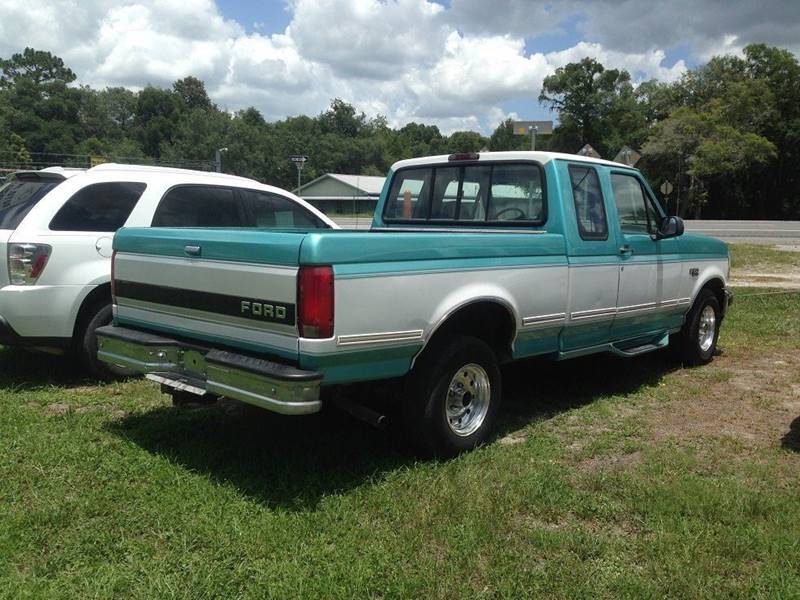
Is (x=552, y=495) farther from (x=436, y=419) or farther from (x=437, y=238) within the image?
(x=437, y=238)

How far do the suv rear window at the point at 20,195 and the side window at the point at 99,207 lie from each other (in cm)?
23

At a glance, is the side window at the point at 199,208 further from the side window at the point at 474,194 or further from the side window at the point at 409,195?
the side window at the point at 474,194

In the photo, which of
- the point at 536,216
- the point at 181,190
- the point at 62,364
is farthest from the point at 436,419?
the point at 62,364

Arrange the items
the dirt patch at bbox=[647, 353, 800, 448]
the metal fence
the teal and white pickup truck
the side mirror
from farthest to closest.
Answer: the metal fence, the side mirror, the dirt patch at bbox=[647, 353, 800, 448], the teal and white pickup truck

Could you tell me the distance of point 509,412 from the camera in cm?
558

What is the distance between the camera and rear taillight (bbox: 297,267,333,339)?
3.48 m

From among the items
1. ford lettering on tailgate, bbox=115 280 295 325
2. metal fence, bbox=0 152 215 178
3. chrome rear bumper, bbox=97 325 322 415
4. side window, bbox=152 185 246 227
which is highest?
metal fence, bbox=0 152 215 178

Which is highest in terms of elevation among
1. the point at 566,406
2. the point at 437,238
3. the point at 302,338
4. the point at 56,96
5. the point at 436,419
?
the point at 56,96

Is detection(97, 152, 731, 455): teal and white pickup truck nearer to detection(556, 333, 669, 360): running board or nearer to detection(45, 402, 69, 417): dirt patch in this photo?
detection(556, 333, 669, 360): running board

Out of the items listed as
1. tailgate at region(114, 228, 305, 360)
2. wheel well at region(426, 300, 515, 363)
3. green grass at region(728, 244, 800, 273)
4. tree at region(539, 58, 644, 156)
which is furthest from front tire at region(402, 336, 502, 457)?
tree at region(539, 58, 644, 156)

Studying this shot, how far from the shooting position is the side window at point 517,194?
5.30 metres

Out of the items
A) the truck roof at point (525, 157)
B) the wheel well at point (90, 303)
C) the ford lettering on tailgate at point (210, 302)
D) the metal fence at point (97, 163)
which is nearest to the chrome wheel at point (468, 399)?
the ford lettering on tailgate at point (210, 302)

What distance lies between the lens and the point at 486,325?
15.7ft

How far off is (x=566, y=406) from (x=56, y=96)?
97.9 meters
